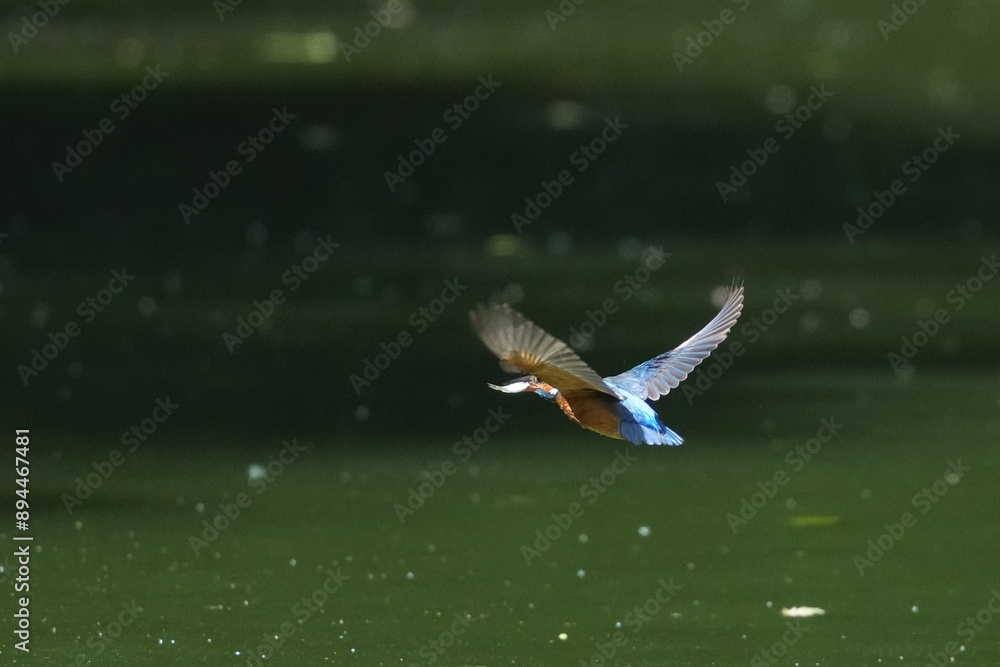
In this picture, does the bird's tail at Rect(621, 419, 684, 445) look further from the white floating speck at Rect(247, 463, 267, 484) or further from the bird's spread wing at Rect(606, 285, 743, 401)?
the white floating speck at Rect(247, 463, 267, 484)

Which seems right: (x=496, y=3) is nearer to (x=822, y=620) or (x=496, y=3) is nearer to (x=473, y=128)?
(x=473, y=128)

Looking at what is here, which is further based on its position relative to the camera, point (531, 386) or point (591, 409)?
point (591, 409)

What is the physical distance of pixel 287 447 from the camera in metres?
8.45

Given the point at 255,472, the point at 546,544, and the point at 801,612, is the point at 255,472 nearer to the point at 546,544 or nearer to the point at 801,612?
the point at 546,544

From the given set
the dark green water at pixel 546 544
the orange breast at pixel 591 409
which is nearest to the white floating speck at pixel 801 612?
the dark green water at pixel 546 544

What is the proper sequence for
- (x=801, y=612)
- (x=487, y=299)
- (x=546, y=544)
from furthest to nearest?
(x=487, y=299) → (x=546, y=544) → (x=801, y=612)

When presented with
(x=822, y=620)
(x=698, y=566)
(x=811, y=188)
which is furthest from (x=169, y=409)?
(x=811, y=188)

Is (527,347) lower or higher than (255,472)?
lower

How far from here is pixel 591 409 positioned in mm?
4738

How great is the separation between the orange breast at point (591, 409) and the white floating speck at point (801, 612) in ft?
5.34

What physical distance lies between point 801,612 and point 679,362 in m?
1.27

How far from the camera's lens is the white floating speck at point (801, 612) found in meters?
6.09

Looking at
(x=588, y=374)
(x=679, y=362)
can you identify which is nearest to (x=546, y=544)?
(x=679, y=362)

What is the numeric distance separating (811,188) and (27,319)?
688 cm
